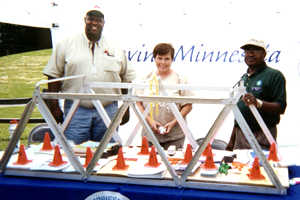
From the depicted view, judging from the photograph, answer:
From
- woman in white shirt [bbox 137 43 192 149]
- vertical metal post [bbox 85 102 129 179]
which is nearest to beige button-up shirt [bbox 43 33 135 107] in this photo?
woman in white shirt [bbox 137 43 192 149]

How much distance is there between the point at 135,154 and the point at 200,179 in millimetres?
669

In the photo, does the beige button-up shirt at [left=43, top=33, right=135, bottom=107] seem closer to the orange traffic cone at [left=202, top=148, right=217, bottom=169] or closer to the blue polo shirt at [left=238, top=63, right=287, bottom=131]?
the blue polo shirt at [left=238, top=63, right=287, bottom=131]

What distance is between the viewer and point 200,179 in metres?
2.00

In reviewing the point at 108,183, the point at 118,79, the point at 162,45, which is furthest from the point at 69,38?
the point at 108,183

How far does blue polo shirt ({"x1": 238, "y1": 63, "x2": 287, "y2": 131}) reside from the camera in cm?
286

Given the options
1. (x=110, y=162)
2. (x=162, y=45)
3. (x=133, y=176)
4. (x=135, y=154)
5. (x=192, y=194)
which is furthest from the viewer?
(x=162, y=45)

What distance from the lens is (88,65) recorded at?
11.1 ft

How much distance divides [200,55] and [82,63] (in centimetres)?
126

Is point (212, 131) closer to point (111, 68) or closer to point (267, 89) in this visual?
point (267, 89)

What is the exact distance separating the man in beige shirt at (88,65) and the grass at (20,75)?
6.27 meters

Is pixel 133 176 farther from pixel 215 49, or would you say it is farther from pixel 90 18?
pixel 215 49

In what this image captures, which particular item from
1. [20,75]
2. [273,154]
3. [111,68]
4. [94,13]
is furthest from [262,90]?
[20,75]

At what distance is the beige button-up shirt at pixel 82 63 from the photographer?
133 inches

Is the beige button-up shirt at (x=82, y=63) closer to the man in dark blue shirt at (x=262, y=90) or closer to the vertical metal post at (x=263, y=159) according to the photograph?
the man in dark blue shirt at (x=262, y=90)
